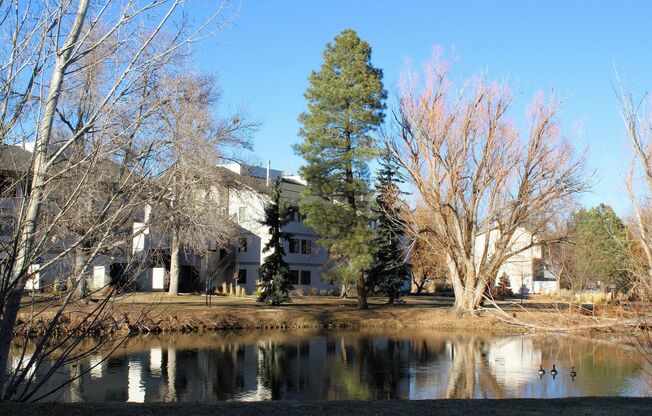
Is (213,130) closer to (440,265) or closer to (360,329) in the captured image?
(360,329)

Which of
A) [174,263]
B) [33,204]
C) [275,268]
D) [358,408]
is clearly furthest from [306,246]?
[33,204]

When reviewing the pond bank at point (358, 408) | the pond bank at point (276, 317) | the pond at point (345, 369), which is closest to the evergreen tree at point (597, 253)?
the pond bank at point (276, 317)

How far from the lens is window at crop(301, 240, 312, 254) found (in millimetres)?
50688

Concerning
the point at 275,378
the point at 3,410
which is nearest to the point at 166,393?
the point at 275,378

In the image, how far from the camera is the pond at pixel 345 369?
15.1 m

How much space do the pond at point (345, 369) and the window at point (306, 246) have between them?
22.6 metres

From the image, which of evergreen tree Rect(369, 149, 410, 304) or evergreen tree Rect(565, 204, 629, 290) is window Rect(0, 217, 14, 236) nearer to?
evergreen tree Rect(369, 149, 410, 304)

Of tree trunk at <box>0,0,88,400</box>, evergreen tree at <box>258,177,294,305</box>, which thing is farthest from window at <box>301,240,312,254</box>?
tree trunk at <box>0,0,88,400</box>

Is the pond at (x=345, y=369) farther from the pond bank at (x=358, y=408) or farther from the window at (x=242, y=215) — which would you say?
the window at (x=242, y=215)

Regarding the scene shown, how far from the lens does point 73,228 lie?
10109 millimetres

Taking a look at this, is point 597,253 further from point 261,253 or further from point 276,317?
point 276,317

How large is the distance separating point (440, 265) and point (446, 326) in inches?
654

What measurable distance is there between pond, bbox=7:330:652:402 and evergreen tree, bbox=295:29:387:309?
10105mm

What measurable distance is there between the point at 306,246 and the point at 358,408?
41899 millimetres
